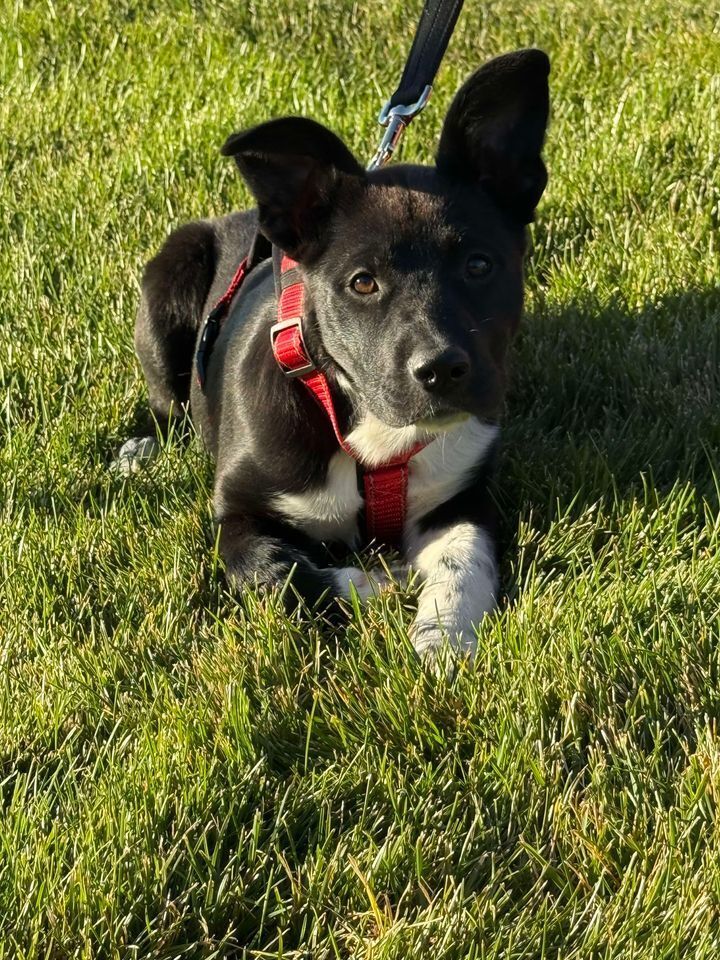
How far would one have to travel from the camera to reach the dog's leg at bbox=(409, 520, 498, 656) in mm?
2990

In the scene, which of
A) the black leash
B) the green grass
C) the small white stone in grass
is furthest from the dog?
the black leash

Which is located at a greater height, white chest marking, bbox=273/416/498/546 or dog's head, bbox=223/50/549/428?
dog's head, bbox=223/50/549/428

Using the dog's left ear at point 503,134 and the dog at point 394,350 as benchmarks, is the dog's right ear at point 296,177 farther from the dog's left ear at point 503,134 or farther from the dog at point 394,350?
the dog's left ear at point 503,134

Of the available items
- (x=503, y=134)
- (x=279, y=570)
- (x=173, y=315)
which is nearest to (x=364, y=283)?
(x=503, y=134)

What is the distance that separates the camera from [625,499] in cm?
346

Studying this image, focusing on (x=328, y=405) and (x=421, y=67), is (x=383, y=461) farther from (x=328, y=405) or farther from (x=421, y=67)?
(x=421, y=67)

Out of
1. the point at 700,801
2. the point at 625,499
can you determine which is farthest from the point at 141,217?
the point at 700,801

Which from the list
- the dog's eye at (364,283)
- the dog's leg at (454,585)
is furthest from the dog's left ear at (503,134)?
the dog's leg at (454,585)

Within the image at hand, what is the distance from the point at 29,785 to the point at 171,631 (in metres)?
0.57

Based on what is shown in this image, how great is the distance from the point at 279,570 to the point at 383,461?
415 millimetres

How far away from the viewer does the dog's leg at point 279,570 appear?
3.18 metres

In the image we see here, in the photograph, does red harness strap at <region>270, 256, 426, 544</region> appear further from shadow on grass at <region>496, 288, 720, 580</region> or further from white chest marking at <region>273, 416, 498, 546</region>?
shadow on grass at <region>496, 288, 720, 580</region>

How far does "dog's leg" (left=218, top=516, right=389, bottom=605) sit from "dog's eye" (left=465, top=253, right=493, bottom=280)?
2.62ft

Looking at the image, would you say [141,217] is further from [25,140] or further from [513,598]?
[513,598]
